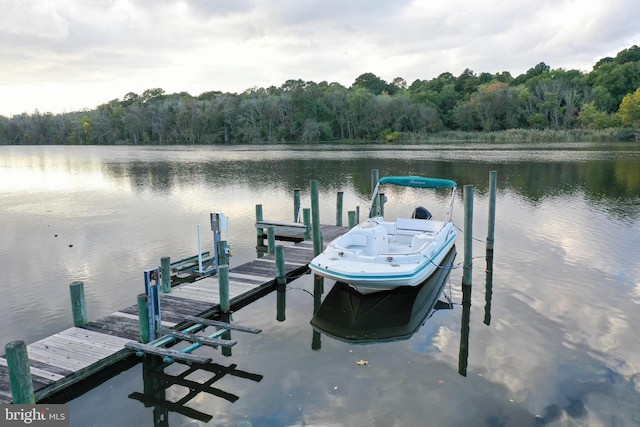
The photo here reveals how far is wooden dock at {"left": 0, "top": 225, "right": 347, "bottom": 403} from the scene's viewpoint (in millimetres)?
7426

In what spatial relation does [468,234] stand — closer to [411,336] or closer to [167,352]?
[411,336]

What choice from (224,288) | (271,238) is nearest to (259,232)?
(271,238)

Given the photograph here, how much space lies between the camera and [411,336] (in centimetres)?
984

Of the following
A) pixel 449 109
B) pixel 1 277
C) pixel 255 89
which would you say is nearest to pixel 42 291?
pixel 1 277

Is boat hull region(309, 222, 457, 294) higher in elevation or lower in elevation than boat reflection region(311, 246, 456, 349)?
higher

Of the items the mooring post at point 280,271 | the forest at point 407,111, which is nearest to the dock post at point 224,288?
the mooring post at point 280,271

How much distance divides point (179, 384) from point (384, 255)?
529 centimetres

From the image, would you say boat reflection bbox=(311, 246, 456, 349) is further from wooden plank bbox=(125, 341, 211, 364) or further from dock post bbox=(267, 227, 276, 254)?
wooden plank bbox=(125, 341, 211, 364)

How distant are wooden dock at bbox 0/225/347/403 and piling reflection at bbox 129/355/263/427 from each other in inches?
25.8

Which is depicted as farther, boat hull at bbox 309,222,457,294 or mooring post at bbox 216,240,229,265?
mooring post at bbox 216,240,229,265

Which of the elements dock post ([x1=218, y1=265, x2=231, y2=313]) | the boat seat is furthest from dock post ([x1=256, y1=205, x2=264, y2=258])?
dock post ([x1=218, y1=265, x2=231, y2=313])

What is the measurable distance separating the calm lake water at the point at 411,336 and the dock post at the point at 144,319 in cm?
58

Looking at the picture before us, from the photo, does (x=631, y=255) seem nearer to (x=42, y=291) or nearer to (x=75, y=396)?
(x=75, y=396)

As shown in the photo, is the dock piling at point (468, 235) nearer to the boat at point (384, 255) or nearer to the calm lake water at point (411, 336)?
the calm lake water at point (411, 336)
